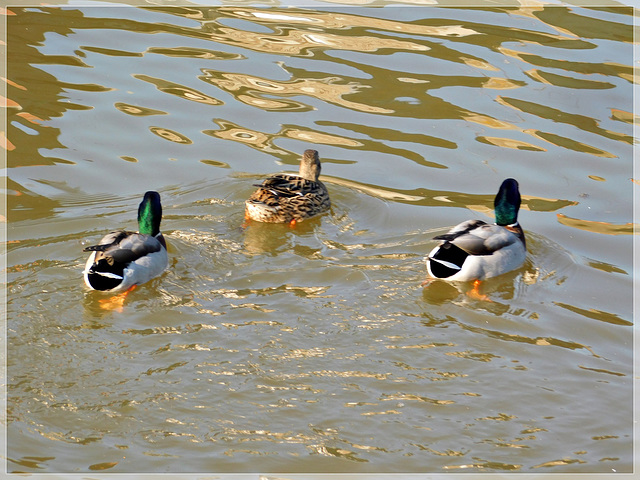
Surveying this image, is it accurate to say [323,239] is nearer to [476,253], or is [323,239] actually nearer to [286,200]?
[286,200]

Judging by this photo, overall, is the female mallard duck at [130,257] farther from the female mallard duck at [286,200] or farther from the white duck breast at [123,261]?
the female mallard duck at [286,200]

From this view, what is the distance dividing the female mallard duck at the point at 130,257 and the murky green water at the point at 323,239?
0.52ft

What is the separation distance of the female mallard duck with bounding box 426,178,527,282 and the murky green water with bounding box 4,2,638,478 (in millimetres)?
156

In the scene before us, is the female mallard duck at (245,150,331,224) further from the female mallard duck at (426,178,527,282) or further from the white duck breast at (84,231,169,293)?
the female mallard duck at (426,178,527,282)

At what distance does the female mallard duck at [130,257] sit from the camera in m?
7.16

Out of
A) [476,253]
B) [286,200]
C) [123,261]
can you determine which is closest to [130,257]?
[123,261]

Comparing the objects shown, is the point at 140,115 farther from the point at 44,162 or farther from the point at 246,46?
the point at 246,46

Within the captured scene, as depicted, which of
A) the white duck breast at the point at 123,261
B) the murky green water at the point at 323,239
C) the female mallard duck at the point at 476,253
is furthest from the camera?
the female mallard duck at the point at 476,253

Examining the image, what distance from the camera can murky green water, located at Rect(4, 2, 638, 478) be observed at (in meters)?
5.63

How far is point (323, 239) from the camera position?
8656 millimetres

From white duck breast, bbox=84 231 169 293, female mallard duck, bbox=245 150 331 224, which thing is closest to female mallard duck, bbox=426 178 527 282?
female mallard duck, bbox=245 150 331 224

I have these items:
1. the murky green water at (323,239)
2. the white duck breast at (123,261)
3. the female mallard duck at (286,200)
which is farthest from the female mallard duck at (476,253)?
the white duck breast at (123,261)

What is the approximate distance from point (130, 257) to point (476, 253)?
3.02 metres

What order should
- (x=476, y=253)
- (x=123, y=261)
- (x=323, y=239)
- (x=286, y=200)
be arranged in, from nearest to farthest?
1. (x=123, y=261)
2. (x=476, y=253)
3. (x=323, y=239)
4. (x=286, y=200)
